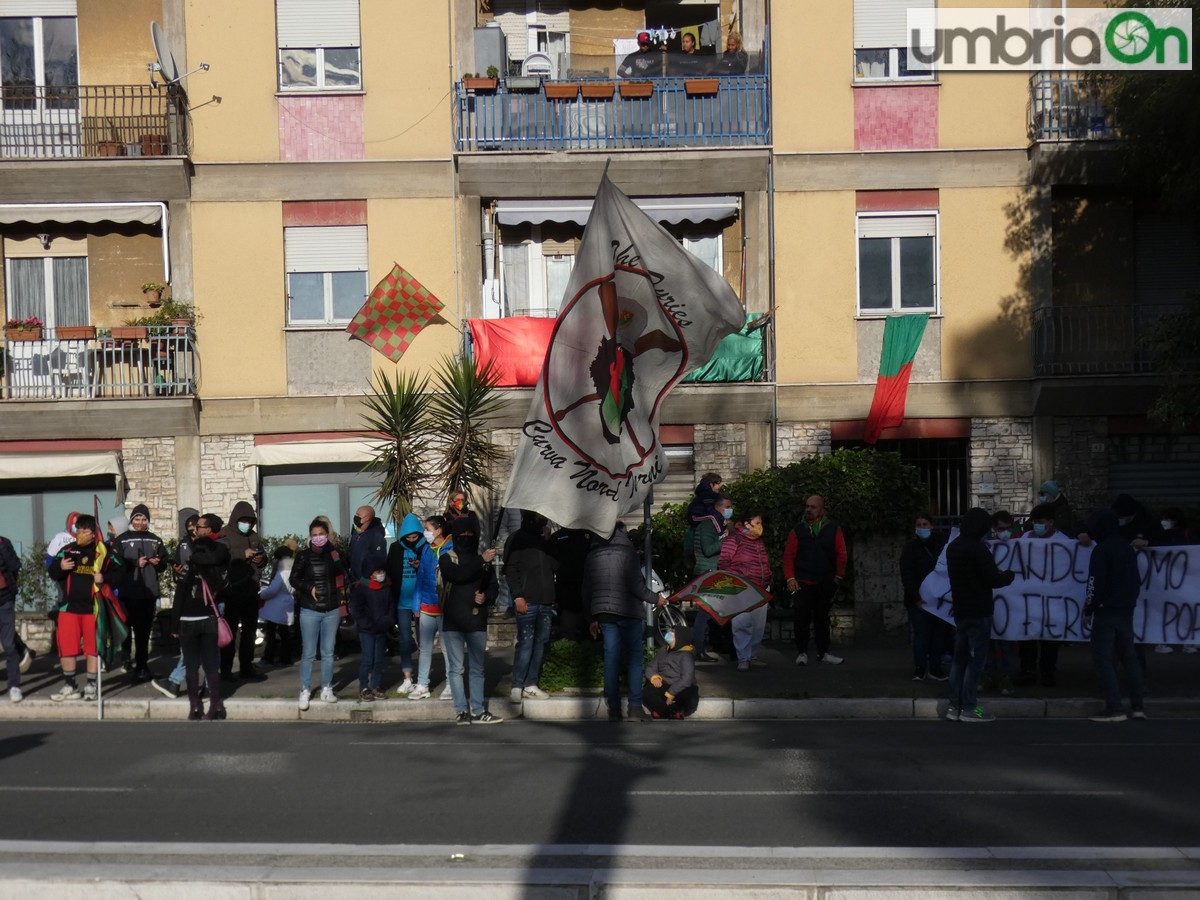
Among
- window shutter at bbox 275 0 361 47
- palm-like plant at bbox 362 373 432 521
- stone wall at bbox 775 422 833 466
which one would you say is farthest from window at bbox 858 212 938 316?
window shutter at bbox 275 0 361 47

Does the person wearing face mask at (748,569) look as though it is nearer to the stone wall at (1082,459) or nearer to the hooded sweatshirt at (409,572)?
the hooded sweatshirt at (409,572)

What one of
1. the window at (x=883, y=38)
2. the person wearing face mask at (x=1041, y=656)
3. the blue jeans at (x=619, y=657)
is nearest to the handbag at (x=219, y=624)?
the blue jeans at (x=619, y=657)

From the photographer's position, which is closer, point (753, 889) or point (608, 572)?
point (753, 889)

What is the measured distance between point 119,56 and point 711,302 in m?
13.5

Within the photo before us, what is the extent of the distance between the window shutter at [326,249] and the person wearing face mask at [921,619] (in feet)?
35.8

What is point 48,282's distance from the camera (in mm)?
22188

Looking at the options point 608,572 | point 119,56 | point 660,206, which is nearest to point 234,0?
point 119,56

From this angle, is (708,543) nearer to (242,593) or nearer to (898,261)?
(242,593)

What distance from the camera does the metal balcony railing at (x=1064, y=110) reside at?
70.1 ft

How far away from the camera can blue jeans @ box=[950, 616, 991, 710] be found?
40.0 feet

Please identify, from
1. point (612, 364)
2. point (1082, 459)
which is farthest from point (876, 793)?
point (1082, 459)

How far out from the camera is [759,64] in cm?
2233

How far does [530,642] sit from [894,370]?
398 inches

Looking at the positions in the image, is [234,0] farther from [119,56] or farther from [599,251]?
[599,251]
